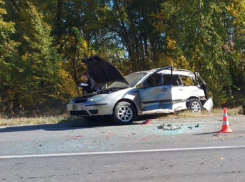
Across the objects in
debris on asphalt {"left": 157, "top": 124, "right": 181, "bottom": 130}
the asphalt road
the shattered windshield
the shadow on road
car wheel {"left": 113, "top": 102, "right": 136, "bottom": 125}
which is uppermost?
the shattered windshield

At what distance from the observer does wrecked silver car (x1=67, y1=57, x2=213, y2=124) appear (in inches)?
482

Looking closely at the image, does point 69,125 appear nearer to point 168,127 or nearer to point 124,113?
point 124,113

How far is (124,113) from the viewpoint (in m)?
12.4

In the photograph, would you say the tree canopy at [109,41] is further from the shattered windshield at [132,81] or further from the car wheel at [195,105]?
the shattered windshield at [132,81]

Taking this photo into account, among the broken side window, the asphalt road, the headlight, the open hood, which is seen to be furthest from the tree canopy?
the asphalt road

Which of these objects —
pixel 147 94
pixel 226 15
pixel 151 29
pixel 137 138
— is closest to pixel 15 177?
pixel 137 138

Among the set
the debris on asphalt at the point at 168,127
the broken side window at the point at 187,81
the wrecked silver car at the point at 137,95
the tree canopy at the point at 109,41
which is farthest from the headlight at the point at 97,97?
the tree canopy at the point at 109,41

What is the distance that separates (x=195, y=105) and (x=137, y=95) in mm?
2307

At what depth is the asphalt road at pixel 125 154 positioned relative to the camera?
6641 millimetres

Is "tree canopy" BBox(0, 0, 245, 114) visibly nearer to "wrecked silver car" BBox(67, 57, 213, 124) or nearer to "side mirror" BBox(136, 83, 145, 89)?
"wrecked silver car" BBox(67, 57, 213, 124)

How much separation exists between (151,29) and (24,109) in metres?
8.65

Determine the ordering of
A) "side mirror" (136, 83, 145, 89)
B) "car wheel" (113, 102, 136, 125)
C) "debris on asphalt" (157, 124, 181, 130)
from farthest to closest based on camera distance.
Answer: "side mirror" (136, 83, 145, 89)
"car wheel" (113, 102, 136, 125)
"debris on asphalt" (157, 124, 181, 130)

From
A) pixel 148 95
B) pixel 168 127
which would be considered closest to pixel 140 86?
pixel 148 95

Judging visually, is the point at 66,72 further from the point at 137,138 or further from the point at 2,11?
the point at 137,138
